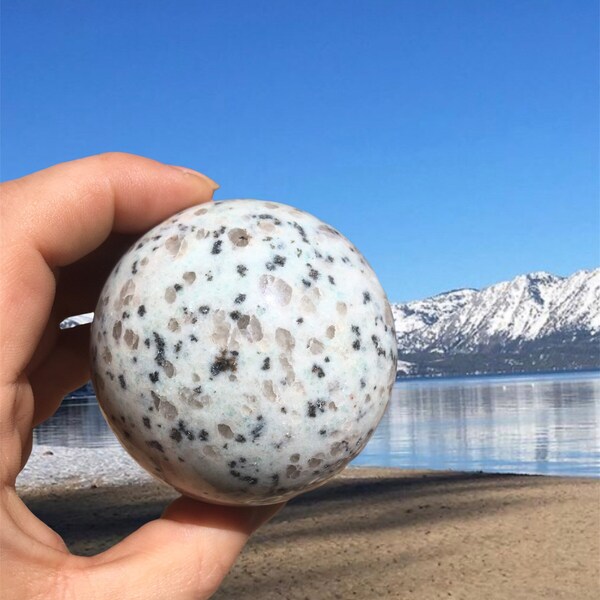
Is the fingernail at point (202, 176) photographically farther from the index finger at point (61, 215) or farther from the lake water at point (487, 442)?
the lake water at point (487, 442)

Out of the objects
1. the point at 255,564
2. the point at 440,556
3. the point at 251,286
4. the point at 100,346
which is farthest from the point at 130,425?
the point at 440,556

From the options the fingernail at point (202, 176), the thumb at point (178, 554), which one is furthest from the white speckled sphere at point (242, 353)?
the fingernail at point (202, 176)

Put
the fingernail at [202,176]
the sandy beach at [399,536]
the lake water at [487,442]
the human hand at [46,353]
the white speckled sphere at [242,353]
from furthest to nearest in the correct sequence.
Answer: the lake water at [487,442]
the sandy beach at [399,536]
the fingernail at [202,176]
the white speckled sphere at [242,353]
the human hand at [46,353]

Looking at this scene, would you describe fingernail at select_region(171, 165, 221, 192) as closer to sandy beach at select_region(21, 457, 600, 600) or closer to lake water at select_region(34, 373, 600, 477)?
sandy beach at select_region(21, 457, 600, 600)

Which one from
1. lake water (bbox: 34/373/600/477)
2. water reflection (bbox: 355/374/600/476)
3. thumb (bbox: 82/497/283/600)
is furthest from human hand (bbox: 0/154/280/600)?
water reflection (bbox: 355/374/600/476)

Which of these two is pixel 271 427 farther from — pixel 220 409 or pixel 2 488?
pixel 2 488

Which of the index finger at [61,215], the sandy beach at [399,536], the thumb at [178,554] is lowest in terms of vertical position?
the sandy beach at [399,536]

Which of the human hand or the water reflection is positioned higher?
the human hand

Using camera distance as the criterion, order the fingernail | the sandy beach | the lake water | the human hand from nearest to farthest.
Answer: the human hand, the fingernail, the sandy beach, the lake water

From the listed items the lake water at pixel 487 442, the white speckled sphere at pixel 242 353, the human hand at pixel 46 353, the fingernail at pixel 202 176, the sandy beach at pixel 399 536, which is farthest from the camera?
the lake water at pixel 487 442

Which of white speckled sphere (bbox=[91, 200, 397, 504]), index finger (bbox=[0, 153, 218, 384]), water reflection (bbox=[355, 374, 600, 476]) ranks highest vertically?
index finger (bbox=[0, 153, 218, 384])
